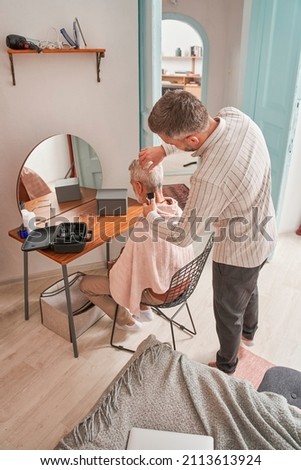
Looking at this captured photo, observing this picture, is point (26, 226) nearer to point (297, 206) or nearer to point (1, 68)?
point (1, 68)

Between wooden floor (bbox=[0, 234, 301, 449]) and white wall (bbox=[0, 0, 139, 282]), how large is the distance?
60 centimetres

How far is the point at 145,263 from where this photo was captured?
70.6 inches

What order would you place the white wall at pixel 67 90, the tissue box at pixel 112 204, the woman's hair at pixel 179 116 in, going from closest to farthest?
the woman's hair at pixel 179 116, the white wall at pixel 67 90, the tissue box at pixel 112 204

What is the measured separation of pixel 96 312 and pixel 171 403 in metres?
1.20

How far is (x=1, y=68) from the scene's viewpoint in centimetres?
204

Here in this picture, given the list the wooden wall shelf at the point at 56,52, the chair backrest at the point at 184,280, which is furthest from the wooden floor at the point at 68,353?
the wooden wall shelf at the point at 56,52

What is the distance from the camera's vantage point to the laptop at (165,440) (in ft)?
3.52

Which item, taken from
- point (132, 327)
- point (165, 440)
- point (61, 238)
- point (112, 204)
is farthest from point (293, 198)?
point (165, 440)

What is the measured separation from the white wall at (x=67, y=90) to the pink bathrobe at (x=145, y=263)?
2.95 ft

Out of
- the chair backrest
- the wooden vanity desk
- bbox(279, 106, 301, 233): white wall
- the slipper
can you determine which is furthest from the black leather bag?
bbox(279, 106, 301, 233): white wall

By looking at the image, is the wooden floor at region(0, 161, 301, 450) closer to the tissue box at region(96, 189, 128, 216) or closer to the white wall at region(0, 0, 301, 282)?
the white wall at region(0, 0, 301, 282)

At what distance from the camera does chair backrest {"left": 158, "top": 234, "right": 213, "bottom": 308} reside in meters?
1.75

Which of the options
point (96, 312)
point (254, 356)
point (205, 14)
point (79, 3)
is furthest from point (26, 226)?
point (205, 14)

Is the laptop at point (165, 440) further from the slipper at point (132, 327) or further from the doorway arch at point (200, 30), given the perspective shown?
the doorway arch at point (200, 30)
